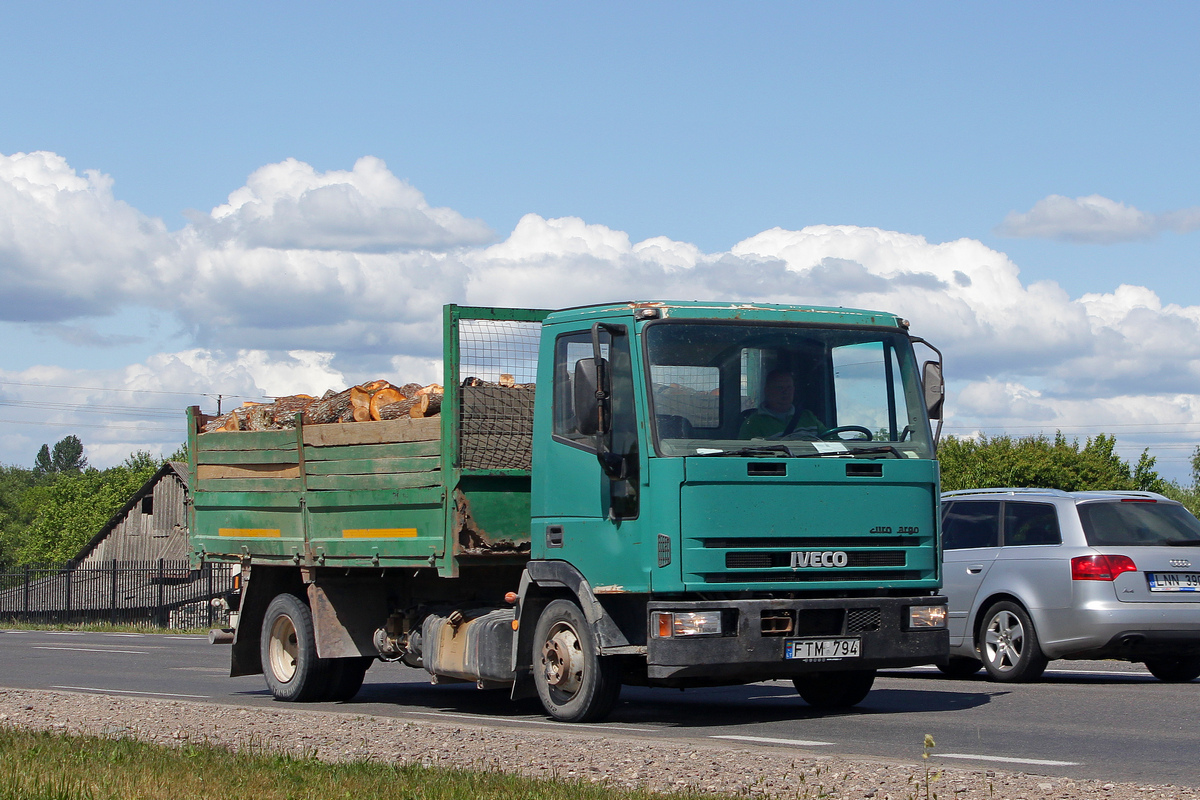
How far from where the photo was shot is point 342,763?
823cm

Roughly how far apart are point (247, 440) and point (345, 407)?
1439 millimetres

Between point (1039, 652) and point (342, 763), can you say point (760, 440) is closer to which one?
point (342, 763)

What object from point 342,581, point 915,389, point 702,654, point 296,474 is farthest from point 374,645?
point 915,389

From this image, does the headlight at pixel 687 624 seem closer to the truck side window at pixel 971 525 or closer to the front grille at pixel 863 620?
the front grille at pixel 863 620

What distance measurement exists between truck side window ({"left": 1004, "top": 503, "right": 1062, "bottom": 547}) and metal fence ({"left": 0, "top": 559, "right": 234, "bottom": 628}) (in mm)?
24946

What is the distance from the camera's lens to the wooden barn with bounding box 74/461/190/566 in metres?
71.1

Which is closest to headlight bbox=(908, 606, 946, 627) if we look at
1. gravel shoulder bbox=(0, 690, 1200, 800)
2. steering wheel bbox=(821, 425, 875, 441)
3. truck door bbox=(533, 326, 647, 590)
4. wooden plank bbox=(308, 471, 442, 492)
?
steering wheel bbox=(821, 425, 875, 441)

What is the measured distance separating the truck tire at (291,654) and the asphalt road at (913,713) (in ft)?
0.61

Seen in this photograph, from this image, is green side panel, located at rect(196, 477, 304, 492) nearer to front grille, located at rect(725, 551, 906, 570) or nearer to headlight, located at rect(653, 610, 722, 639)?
headlight, located at rect(653, 610, 722, 639)

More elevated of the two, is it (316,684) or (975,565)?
(975,565)

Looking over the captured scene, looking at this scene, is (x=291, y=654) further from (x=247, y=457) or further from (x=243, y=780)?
(x=243, y=780)

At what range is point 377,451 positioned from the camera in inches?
468

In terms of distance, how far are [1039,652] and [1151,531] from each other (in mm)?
1477

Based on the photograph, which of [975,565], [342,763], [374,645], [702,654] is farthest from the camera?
[975,565]
